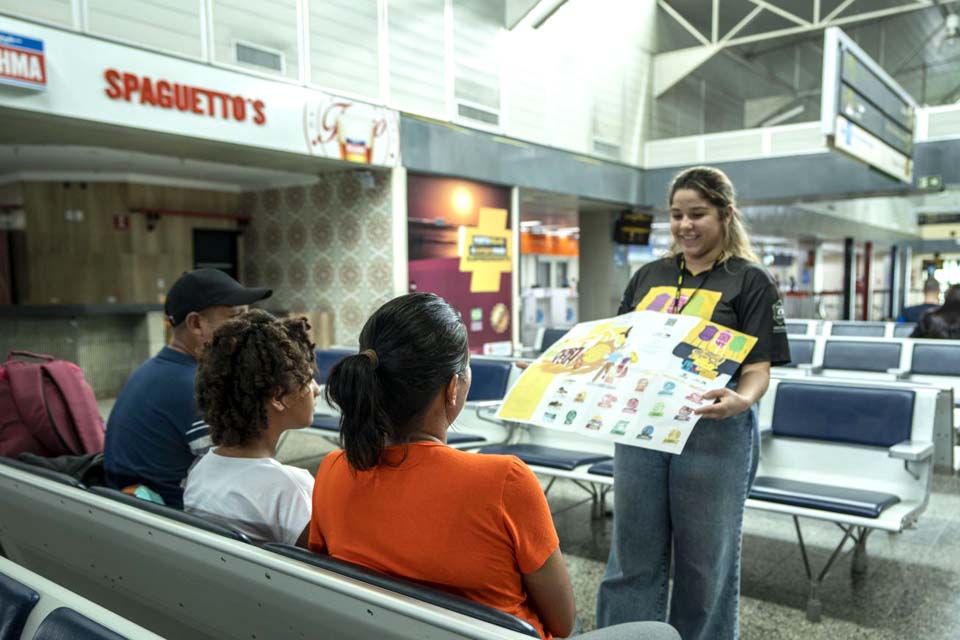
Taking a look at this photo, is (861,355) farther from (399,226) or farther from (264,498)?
(264,498)

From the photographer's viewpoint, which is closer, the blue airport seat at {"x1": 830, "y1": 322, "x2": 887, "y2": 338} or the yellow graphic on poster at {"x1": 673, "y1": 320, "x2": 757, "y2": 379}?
the yellow graphic on poster at {"x1": 673, "y1": 320, "x2": 757, "y2": 379}

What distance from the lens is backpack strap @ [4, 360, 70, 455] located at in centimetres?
235

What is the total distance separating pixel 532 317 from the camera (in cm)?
1400

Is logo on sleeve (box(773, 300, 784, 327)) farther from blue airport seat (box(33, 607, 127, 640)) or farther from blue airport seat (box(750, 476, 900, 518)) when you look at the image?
blue airport seat (box(33, 607, 127, 640))

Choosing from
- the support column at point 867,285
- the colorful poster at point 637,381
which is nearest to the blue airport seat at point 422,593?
the colorful poster at point 637,381

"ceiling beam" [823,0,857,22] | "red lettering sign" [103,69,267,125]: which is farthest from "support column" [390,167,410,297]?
"ceiling beam" [823,0,857,22]

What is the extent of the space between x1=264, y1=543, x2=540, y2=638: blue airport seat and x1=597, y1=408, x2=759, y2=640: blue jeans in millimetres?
959

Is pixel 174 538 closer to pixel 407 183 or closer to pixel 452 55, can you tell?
pixel 407 183

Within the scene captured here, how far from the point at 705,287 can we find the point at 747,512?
2.53 metres

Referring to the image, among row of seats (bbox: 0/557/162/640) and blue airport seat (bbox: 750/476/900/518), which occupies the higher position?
row of seats (bbox: 0/557/162/640)

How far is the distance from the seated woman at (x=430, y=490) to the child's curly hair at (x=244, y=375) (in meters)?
0.41

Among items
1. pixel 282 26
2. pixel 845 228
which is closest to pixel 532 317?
pixel 282 26

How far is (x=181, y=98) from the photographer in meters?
5.82

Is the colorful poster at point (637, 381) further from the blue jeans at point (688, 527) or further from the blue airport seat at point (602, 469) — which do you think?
Answer: the blue airport seat at point (602, 469)
